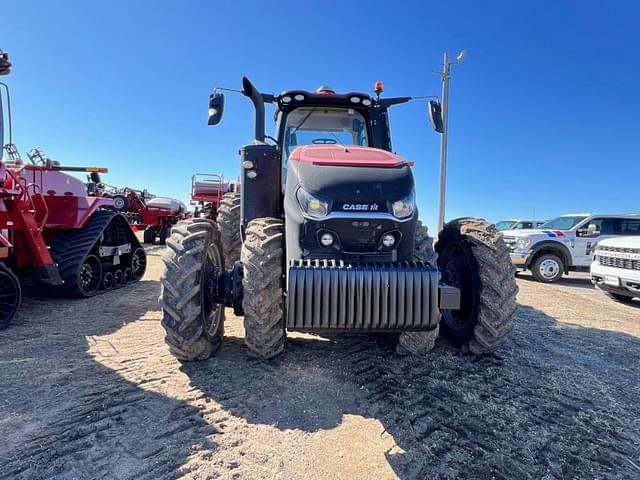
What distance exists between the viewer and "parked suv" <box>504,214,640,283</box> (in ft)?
30.9

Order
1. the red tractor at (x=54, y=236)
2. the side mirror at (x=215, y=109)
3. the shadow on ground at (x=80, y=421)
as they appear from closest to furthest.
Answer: the shadow on ground at (x=80, y=421) → the side mirror at (x=215, y=109) → the red tractor at (x=54, y=236)

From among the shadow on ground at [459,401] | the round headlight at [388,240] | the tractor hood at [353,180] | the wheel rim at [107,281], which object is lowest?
the shadow on ground at [459,401]

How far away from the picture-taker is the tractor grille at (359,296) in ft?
7.95

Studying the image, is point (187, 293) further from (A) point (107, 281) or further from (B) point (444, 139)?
(B) point (444, 139)

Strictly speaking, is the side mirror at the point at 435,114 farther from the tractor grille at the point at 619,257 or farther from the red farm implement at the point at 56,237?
the tractor grille at the point at 619,257

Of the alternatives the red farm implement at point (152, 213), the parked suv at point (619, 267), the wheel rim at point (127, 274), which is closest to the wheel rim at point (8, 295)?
the wheel rim at point (127, 274)

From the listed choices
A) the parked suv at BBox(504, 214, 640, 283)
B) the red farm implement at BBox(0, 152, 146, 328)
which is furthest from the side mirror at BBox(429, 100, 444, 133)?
the parked suv at BBox(504, 214, 640, 283)

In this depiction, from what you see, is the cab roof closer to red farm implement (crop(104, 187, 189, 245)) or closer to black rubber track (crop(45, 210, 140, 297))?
black rubber track (crop(45, 210, 140, 297))

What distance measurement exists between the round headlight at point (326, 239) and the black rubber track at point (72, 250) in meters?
4.49

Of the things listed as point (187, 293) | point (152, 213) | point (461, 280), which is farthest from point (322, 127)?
point (152, 213)

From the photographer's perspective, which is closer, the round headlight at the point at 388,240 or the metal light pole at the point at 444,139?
the round headlight at the point at 388,240

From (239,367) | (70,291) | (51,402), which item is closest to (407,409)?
(239,367)

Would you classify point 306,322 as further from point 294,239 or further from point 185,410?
point 185,410

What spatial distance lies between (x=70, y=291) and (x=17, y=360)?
8.15 feet
